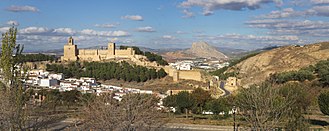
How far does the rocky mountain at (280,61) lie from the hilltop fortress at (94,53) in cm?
2521

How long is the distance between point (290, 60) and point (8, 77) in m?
67.4

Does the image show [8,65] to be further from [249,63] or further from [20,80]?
[249,63]

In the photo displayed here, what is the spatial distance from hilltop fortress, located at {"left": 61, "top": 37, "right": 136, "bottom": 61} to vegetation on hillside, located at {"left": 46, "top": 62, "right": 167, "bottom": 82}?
4167 millimetres

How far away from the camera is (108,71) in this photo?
6362 cm

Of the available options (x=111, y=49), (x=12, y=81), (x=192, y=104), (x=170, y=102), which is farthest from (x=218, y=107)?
(x=111, y=49)

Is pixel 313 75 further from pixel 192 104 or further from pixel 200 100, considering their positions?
pixel 192 104

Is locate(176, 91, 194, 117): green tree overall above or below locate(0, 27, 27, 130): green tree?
below

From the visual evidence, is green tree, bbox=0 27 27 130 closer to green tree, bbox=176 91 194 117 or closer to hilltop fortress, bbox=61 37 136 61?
green tree, bbox=176 91 194 117

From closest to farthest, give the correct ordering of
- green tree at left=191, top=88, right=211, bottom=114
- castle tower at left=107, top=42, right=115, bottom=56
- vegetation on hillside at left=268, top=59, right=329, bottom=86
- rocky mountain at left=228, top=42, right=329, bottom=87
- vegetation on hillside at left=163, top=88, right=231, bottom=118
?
vegetation on hillside at left=163, top=88, right=231, bottom=118 < green tree at left=191, top=88, right=211, bottom=114 < vegetation on hillside at left=268, top=59, right=329, bottom=86 < rocky mountain at left=228, top=42, right=329, bottom=87 < castle tower at left=107, top=42, right=115, bottom=56

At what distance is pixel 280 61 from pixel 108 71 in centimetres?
3713

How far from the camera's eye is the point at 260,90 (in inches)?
576

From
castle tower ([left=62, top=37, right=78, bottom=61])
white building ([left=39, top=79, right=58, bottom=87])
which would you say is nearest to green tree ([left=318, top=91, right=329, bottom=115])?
white building ([left=39, top=79, right=58, bottom=87])

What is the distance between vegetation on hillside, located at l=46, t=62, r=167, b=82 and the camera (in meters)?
60.4

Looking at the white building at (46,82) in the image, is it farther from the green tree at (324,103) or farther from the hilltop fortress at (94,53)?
the green tree at (324,103)
